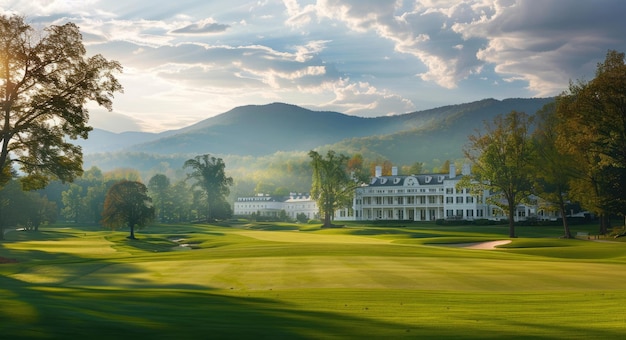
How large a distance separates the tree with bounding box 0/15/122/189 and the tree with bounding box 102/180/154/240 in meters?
44.1

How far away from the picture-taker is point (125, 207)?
8669 centimetres

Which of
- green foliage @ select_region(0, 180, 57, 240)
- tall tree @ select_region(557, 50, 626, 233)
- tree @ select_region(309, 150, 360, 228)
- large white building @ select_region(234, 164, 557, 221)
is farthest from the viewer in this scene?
large white building @ select_region(234, 164, 557, 221)

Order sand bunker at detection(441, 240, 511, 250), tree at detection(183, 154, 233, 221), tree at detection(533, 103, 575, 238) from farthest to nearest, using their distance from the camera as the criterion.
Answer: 1. tree at detection(183, 154, 233, 221)
2. tree at detection(533, 103, 575, 238)
3. sand bunker at detection(441, 240, 511, 250)

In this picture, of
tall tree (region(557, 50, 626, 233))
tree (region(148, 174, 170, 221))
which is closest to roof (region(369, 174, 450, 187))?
tree (region(148, 174, 170, 221))

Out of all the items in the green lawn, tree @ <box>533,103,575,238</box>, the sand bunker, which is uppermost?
tree @ <box>533,103,575,238</box>

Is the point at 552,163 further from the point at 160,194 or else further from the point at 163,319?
the point at 160,194

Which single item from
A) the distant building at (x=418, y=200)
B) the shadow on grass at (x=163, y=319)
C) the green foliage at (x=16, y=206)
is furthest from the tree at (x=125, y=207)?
the distant building at (x=418, y=200)

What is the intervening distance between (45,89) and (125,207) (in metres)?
47.8

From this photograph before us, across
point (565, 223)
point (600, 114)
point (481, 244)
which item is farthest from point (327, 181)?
point (600, 114)

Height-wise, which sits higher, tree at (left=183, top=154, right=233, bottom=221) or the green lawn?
tree at (left=183, top=154, right=233, bottom=221)

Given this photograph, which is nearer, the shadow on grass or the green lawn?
the shadow on grass

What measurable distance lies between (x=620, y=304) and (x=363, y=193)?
151305mm

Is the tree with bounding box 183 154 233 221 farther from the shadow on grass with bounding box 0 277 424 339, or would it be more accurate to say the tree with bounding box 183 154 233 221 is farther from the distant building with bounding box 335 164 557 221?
the shadow on grass with bounding box 0 277 424 339

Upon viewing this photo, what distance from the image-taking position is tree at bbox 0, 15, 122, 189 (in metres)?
39.5
